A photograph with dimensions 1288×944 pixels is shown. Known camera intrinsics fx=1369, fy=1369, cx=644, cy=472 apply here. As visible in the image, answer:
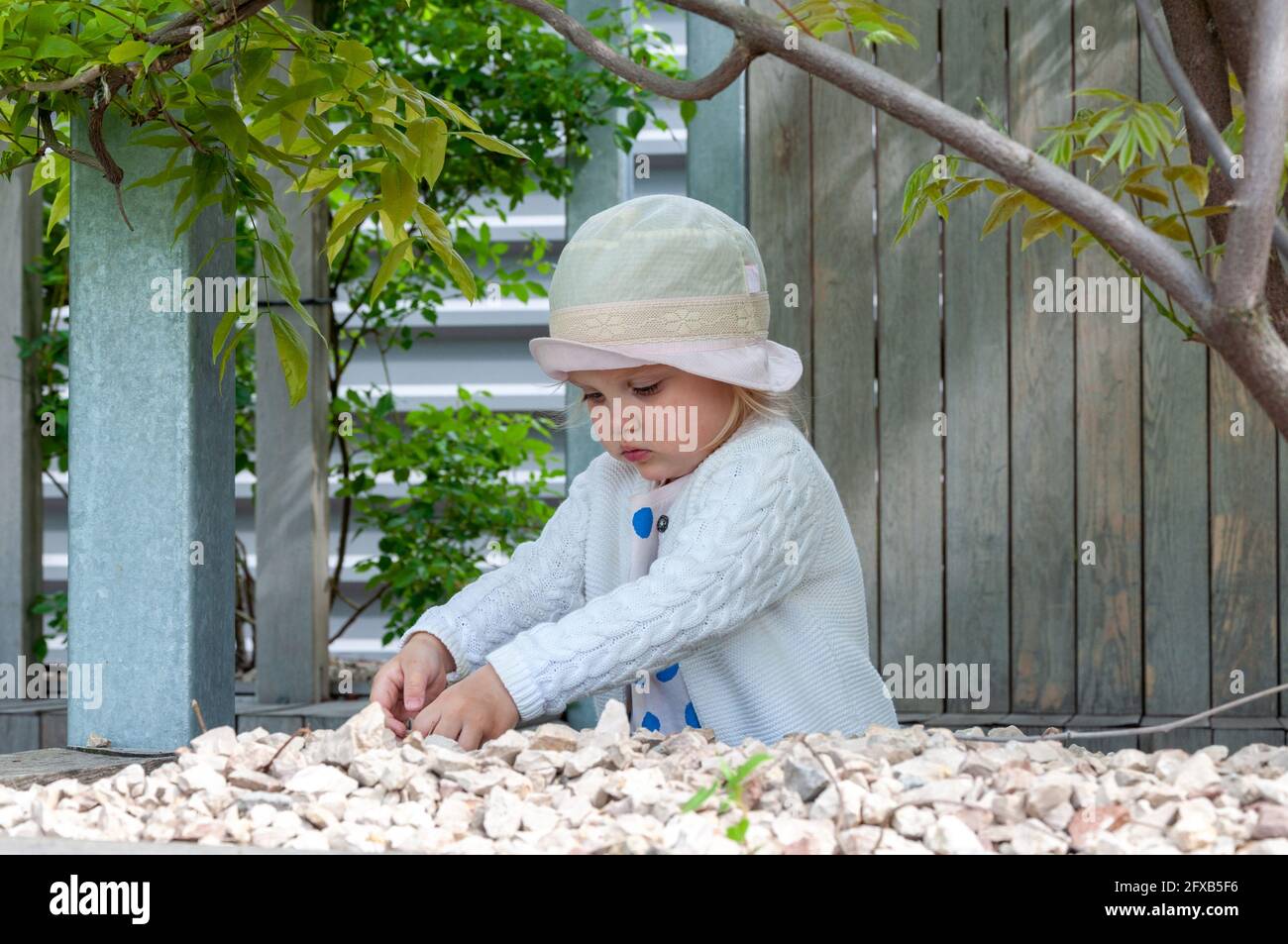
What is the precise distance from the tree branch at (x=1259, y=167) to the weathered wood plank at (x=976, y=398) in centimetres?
194

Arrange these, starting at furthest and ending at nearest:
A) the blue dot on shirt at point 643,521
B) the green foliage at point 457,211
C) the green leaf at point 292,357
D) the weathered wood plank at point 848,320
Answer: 1. the green foliage at point 457,211
2. the weathered wood plank at point 848,320
3. the blue dot on shirt at point 643,521
4. the green leaf at point 292,357

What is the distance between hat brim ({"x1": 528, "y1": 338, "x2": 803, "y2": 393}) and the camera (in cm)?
146

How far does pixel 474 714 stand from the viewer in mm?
1225

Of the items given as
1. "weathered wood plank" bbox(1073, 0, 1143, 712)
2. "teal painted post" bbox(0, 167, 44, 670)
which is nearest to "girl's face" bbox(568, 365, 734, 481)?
"weathered wood plank" bbox(1073, 0, 1143, 712)

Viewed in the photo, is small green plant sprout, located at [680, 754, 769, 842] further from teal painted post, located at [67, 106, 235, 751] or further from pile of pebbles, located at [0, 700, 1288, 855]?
teal painted post, located at [67, 106, 235, 751]

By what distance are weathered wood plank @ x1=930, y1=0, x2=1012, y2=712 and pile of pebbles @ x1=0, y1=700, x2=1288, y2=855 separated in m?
1.65

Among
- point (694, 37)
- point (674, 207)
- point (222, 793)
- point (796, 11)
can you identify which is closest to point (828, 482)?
point (674, 207)

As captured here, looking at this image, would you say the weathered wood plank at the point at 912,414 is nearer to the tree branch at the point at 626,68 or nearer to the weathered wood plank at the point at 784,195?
the weathered wood plank at the point at 784,195

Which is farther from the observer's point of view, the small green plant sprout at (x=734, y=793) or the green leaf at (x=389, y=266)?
the green leaf at (x=389, y=266)

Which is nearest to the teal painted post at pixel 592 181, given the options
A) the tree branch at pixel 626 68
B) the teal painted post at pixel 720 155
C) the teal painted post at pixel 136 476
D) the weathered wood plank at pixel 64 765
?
the teal painted post at pixel 720 155

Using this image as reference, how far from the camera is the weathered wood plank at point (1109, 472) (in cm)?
277
